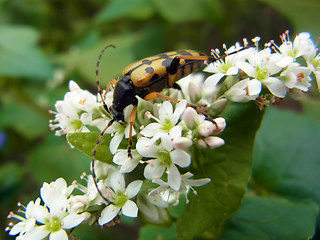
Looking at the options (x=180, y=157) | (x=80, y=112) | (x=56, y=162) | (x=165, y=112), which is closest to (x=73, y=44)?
(x=56, y=162)

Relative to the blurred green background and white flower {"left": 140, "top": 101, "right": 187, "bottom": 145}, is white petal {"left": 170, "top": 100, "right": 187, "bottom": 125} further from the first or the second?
the blurred green background

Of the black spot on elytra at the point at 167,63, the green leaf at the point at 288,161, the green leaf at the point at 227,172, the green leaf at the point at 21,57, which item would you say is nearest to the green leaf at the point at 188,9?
the green leaf at the point at 21,57

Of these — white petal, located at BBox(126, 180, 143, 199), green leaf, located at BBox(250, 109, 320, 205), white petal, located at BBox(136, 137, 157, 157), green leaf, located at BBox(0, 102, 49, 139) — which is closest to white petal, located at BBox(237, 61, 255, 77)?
white petal, located at BBox(136, 137, 157, 157)

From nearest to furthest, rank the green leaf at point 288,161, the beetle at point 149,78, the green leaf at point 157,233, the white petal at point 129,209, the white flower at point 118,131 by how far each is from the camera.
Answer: the white petal at point 129,209 → the white flower at point 118,131 → the beetle at point 149,78 → the green leaf at point 157,233 → the green leaf at point 288,161

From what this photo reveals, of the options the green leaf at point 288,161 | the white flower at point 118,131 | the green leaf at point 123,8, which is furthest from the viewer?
the green leaf at point 123,8

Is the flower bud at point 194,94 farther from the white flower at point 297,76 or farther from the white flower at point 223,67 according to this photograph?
the white flower at point 297,76

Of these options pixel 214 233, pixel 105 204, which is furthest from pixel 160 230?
pixel 105 204

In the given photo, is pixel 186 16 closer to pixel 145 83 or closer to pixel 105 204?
pixel 145 83
